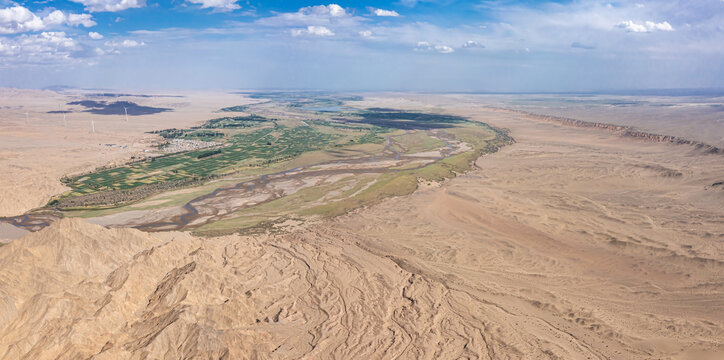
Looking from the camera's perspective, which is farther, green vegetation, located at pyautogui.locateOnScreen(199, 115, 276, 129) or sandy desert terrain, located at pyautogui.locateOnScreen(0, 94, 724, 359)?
green vegetation, located at pyautogui.locateOnScreen(199, 115, 276, 129)

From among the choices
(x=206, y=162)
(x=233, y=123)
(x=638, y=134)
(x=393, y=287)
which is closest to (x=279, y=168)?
(x=206, y=162)

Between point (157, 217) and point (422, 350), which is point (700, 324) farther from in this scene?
point (157, 217)

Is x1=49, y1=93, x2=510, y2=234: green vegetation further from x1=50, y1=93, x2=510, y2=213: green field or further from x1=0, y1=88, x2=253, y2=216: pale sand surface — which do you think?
x1=0, y1=88, x2=253, y2=216: pale sand surface

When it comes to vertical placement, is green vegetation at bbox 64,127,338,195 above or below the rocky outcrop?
below

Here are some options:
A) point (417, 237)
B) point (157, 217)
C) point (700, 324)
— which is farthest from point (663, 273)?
point (157, 217)

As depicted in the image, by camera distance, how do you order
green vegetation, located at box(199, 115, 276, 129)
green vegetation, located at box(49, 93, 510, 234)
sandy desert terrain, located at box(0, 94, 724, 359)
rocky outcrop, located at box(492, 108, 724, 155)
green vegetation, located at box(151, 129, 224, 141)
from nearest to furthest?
sandy desert terrain, located at box(0, 94, 724, 359) < green vegetation, located at box(49, 93, 510, 234) < rocky outcrop, located at box(492, 108, 724, 155) < green vegetation, located at box(151, 129, 224, 141) < green vegetation, located at box(199, 115, 276, 129)

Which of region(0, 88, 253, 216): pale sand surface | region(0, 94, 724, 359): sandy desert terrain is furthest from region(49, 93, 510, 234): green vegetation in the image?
region(0, 94, 724, 359): sandy desert terrain

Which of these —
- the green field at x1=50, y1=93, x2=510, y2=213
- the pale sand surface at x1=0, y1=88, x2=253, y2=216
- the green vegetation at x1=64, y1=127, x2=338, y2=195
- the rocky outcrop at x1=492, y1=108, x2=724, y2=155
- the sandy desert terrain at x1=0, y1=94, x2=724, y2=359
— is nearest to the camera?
the sandy desert terrain at x1=0, y1=94, x2=724, y2=359

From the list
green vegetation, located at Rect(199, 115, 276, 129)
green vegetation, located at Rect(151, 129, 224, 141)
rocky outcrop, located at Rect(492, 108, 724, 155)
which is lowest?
green vegetation, located at Rect(151, 129, 224, 141)

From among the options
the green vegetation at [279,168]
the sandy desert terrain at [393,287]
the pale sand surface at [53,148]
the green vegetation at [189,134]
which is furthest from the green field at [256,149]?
the sandy desert terrain at [393,287]
